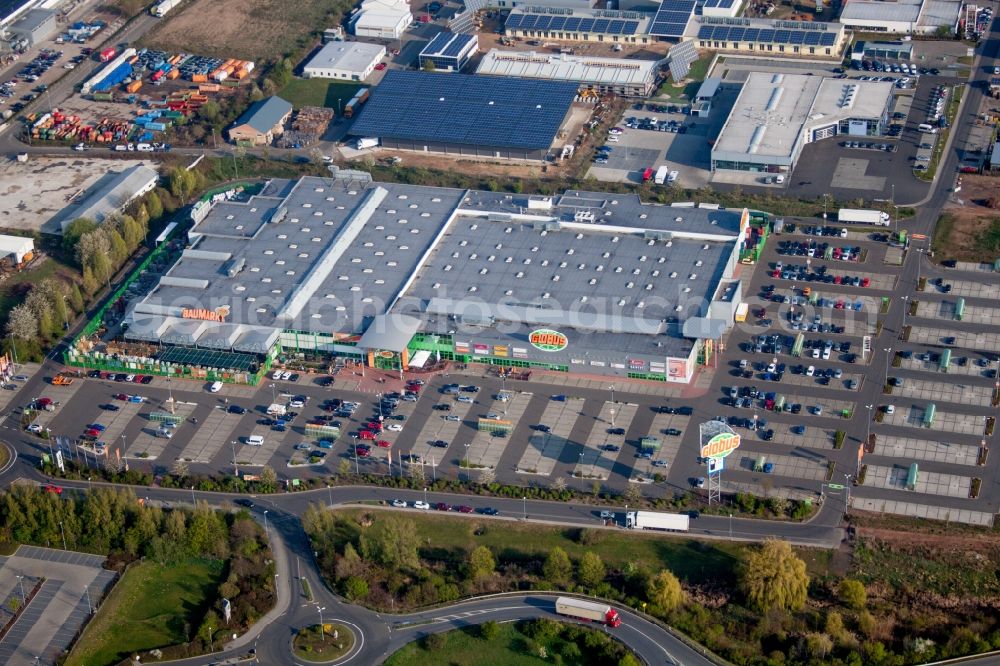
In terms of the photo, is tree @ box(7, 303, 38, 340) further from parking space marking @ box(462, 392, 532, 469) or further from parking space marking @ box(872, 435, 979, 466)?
parking space marking @ box(872, 435, 979, 466)

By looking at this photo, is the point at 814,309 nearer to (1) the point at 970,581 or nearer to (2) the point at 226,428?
(1) the point at 970,581

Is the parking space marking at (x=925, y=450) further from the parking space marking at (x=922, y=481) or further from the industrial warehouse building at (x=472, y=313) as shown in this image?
the industrial warehouse building at (x=472, y=313)

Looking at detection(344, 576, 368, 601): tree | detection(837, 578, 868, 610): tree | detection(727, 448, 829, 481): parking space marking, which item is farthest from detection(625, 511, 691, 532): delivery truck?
detection(344, 576, 368, 601): tree

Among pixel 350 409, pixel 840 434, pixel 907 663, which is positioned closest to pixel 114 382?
pixel 350 409

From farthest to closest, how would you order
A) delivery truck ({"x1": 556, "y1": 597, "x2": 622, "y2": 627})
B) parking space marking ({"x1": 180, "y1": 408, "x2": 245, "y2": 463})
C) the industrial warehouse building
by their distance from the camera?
the industrial warehouse building, parking space marking ({"x1": 180, "y1": 408, "x2": 245, "y2": 463}), delivery truck ({"x1": 556, "y1": 597, "x2": 622, "y2": 627})

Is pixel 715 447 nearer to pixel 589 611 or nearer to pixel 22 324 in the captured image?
pixel 589 611

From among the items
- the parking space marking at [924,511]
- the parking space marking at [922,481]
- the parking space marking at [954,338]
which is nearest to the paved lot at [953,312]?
the parking space marking at [954,338]

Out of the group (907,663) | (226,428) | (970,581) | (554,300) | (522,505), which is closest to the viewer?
(907,663)
